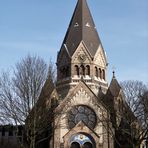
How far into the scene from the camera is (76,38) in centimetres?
4762

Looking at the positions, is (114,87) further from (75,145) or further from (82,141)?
(75,145)

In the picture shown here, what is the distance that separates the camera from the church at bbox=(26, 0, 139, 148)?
28.6m

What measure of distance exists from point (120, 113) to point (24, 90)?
14388mm

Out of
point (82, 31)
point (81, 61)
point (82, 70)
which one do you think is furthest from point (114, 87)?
point (82, 31)

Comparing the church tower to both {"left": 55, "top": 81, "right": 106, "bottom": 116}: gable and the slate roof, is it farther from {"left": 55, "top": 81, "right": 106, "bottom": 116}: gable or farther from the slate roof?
{"left": 55, "top": 81, "right": 106, "bottom": 116}: gable

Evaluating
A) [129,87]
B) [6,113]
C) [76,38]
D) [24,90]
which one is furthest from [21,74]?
[76,38]

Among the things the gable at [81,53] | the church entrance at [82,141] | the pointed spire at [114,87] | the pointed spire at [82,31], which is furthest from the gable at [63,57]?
the church entrance at [82,141]

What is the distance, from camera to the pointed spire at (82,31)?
4697cm

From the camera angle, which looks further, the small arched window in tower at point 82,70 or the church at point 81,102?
the small arched window in tower at point 82,70

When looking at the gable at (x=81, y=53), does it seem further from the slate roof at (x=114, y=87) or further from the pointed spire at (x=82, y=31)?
the slate roof at (x=114, y=87)

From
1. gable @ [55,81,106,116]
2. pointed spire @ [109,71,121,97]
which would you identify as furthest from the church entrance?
pointed spire @ [109,71,121,97]

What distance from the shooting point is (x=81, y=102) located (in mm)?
40094

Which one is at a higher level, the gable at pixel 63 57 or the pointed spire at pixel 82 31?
the pointed spire at pixel 82 31

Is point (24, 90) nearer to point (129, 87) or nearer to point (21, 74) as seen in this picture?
point (21, 74)
